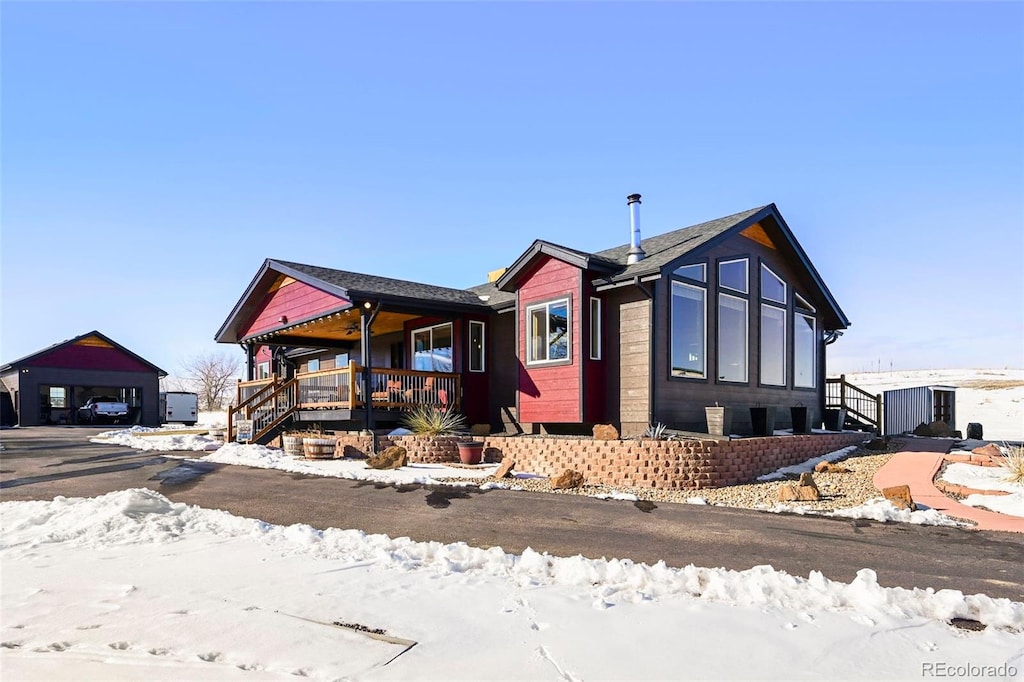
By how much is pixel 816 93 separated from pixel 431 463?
420 inches

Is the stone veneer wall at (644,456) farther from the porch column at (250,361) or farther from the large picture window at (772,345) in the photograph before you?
the porch column at (250,361)

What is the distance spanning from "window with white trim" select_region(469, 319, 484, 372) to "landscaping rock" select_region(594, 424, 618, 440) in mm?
5461

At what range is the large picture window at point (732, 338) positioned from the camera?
43.8ft

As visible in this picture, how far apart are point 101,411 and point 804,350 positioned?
121 ft

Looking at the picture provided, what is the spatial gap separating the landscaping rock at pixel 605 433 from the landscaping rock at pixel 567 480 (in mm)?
1156

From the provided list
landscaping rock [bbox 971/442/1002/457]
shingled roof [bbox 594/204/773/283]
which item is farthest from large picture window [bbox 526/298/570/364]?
landscaping rock [bbox 971/442/1002/457]

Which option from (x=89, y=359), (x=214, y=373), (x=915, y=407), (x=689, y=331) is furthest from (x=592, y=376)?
(x=214, y=373)

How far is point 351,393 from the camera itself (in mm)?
13547

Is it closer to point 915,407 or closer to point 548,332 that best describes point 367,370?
point 548,332

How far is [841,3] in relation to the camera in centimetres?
991

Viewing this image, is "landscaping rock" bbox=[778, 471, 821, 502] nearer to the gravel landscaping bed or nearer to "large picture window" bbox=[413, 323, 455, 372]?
the gravel landscaping bed

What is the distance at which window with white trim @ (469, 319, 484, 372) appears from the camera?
15.4 metres

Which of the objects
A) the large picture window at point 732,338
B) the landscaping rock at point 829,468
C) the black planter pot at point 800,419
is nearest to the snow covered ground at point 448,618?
the landscaping rock at point 829,468

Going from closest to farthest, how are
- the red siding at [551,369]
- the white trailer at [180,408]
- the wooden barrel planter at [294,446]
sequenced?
the red siding at [551,369] < the wooden barrel planter at [294,446] < the white trailer at [180,408]
